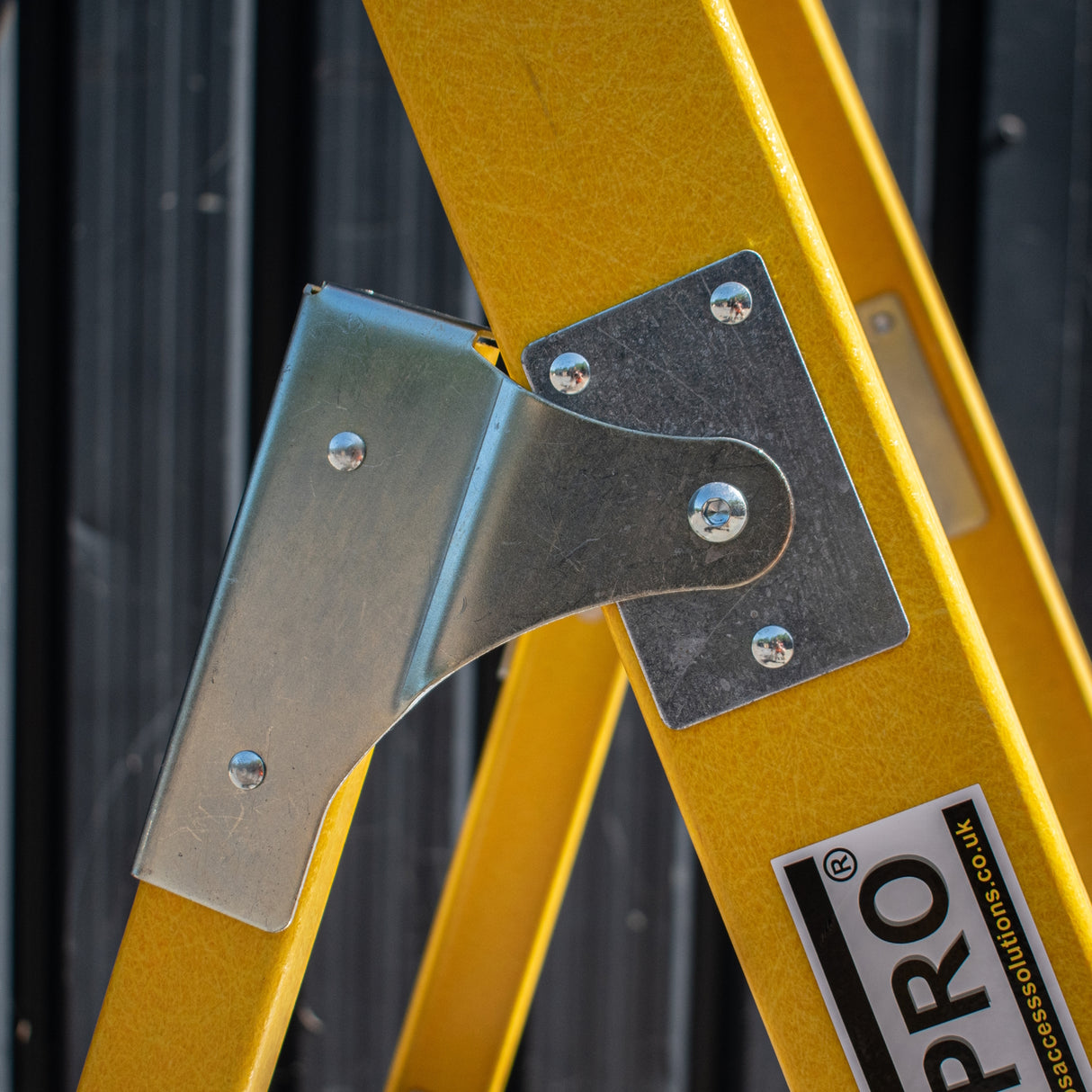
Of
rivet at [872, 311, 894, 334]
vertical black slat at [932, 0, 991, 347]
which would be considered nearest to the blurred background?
vertical black slat at [932, 0, 991, 347]

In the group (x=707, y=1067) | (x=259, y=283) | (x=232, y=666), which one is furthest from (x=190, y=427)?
(x=707, y=1067)

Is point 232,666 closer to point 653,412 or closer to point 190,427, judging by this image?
point 653,412

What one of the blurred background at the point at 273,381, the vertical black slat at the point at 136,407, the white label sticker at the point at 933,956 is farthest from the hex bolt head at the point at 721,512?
the vertical black slat at the point at 136,407

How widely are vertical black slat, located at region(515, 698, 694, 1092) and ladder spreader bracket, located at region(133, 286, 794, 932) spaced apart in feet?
2.98

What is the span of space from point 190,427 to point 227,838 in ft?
3.26

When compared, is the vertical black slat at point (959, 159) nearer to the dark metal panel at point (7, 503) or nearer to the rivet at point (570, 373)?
the rivet at point (570, 373)

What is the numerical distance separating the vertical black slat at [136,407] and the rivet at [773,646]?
1059 millimetres

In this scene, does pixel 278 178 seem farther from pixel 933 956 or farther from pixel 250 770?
pixel 933 956

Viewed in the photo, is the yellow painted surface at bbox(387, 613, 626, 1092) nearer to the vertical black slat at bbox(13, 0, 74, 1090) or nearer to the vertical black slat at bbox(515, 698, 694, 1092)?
the vertical black slat at bbox(515, 698, 694, 1092)

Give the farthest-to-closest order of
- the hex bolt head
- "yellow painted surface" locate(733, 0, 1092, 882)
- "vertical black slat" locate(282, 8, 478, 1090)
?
1. "vertical black slat" locate(282, 8, 478, 1090)
2. "yellow painted surface" locate(733, 0, 1092, 882)
3. the hex bolt head

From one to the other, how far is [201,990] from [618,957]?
1.02 metres

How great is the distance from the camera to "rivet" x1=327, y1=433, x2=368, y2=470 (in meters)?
0.29

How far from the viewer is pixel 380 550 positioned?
11.5 inches

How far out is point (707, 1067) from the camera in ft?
4.00
